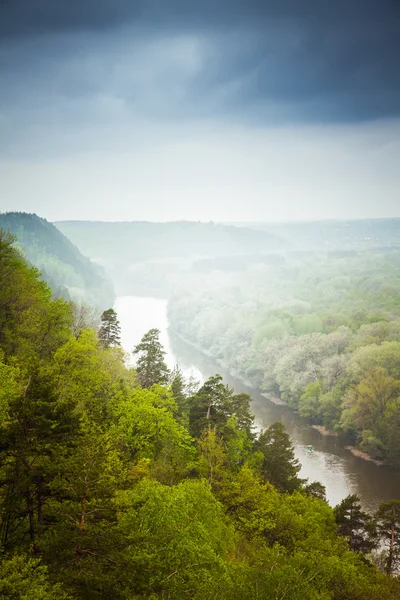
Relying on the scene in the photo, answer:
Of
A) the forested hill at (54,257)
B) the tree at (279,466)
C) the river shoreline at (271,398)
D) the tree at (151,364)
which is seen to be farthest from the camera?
the forested hill at (54,257)

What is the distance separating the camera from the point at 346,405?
69750mm

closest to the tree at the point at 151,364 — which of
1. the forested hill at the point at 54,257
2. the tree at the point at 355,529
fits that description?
the tree at the point at 355,529

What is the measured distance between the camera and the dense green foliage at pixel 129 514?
12398 mm

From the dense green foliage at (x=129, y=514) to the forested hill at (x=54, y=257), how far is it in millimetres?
123925

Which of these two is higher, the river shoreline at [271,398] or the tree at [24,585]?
the tree at [24,585]

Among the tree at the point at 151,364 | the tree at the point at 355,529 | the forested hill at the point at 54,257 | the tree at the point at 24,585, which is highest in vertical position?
the forested hill at the point at 54,257

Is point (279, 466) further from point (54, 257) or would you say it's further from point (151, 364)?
point (54, 257)

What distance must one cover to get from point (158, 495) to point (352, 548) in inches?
867

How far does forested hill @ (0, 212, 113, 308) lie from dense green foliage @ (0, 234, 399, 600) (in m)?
124

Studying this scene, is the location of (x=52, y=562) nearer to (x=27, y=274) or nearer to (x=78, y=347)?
(x=78, y=347)

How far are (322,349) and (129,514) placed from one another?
3134 inches

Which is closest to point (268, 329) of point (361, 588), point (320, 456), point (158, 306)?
point (320, 456)

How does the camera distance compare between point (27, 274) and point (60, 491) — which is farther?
point (27, 274)

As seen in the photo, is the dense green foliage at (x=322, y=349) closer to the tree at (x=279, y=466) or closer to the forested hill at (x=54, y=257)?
the tree at (x=279, y=466)
